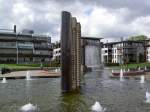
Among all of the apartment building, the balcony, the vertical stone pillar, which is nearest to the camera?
the vertical stone pillar

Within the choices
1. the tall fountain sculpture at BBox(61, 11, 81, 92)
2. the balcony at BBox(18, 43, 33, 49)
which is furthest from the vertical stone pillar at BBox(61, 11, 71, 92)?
the balcony at BBox(18, 43, 33, 49)

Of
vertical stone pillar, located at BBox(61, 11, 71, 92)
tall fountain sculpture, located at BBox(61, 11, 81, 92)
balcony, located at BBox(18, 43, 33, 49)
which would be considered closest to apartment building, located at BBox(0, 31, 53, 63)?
balcony, located at BBox(18, 43, 33, 49)

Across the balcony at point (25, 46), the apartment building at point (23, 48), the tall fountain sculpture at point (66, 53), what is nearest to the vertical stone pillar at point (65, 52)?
the tall fountain sculpture at point (66, 53)

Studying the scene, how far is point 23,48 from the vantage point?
165 m

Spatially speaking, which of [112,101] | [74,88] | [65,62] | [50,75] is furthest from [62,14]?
[50,75]

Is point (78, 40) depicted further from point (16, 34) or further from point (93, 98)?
point (16, 34)

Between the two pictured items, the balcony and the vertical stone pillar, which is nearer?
the vertical stone pillar

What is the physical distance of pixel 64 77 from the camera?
35.3m

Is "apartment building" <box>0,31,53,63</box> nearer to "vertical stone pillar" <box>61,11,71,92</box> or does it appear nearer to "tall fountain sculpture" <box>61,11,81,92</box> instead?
"tall fountain sculpture" <box>61,11,81,92</box>

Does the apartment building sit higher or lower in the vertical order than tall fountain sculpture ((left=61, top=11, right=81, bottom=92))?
higher

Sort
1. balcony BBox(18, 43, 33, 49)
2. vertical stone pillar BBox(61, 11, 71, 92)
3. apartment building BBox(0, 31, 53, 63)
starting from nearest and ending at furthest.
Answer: vertical stone pillar BBox(61, 11, 71, 92) < apartment building BBox(0, 31, 53, 63) < balcony BBox(18, 43, 33, 49)

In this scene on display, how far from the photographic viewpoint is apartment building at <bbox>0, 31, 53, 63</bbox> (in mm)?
160125

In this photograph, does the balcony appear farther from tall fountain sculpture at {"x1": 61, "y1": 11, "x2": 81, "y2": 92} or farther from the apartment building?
tall fountain sculpture at {"x1": 61, "y1": 11, "x2": 81, "y2": 92}

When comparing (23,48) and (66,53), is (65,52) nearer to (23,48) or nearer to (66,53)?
(66,53)
